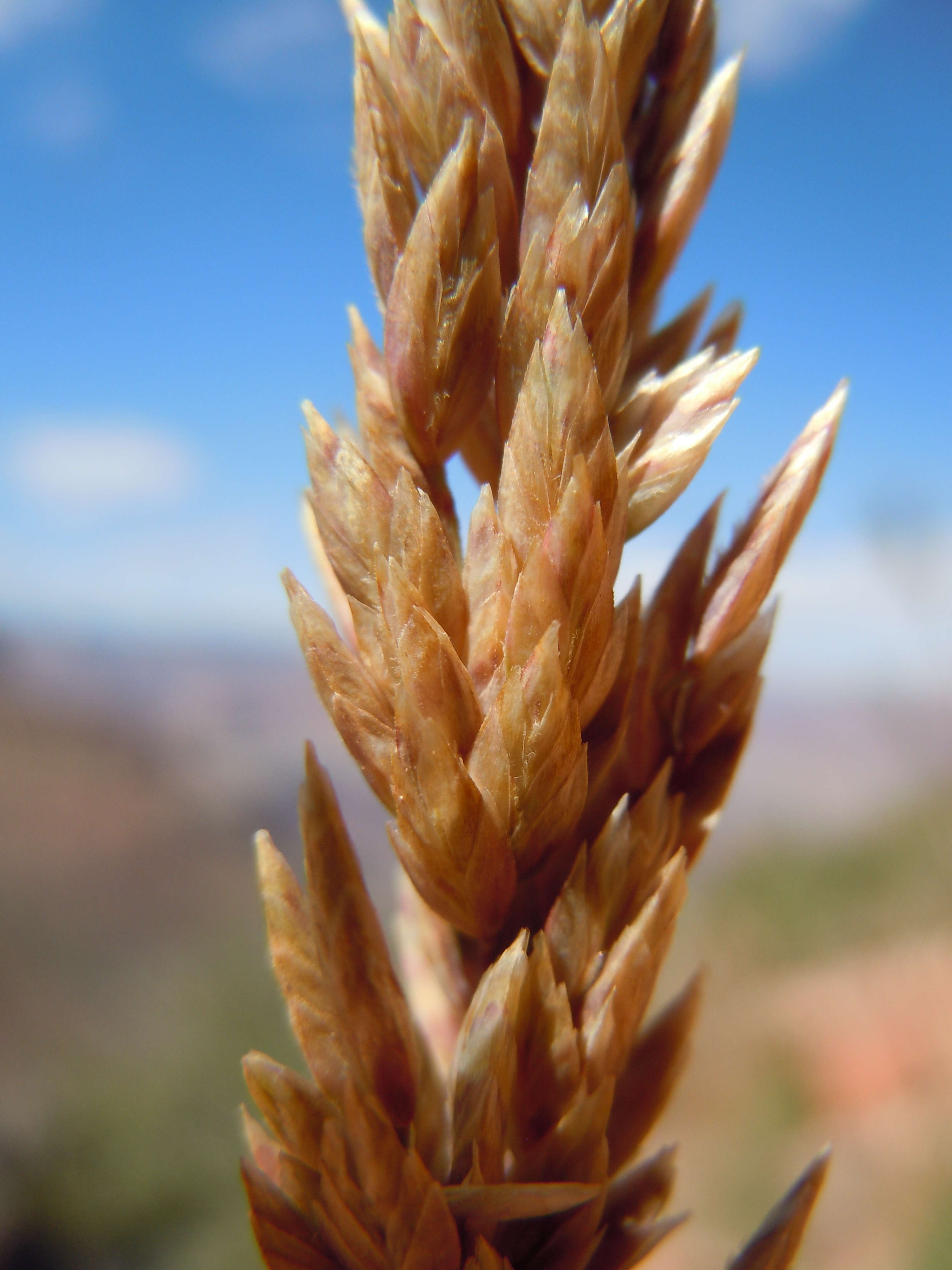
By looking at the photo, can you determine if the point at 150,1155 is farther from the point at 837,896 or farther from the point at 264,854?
the point at 837,896

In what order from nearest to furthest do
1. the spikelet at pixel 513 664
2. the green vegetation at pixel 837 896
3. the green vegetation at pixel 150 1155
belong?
the spikelet at pixel 513 664 < the green vegetation at pixel 150 1155 < the green vegetation at pixel 837 896

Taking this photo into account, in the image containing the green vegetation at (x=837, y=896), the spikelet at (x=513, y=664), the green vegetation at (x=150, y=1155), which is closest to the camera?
the spikelet at (x=513, y=664)

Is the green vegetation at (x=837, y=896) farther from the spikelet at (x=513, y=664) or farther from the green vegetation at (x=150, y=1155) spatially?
the spikelet at (x=513, y=664)

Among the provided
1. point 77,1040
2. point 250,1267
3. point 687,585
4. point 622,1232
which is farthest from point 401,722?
point 77,1040

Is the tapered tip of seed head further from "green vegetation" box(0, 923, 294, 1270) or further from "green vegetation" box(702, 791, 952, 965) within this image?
"green vegetation" box(702, 791, 952, 965)

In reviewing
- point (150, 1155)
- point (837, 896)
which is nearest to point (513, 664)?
point (150, 1155)

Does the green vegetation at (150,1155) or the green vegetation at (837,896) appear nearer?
the green vegetation at (150,1155)

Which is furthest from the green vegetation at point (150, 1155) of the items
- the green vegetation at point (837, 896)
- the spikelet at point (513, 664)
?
the spikelet at point (513, 664)

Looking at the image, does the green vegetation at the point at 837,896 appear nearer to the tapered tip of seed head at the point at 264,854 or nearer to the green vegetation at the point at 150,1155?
the green vegetation at the point at 150,1155

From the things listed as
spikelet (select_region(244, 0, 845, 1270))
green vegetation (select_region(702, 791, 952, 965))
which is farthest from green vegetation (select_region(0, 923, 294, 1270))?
spikelet (select_region(244, 0, 845, 1270))
